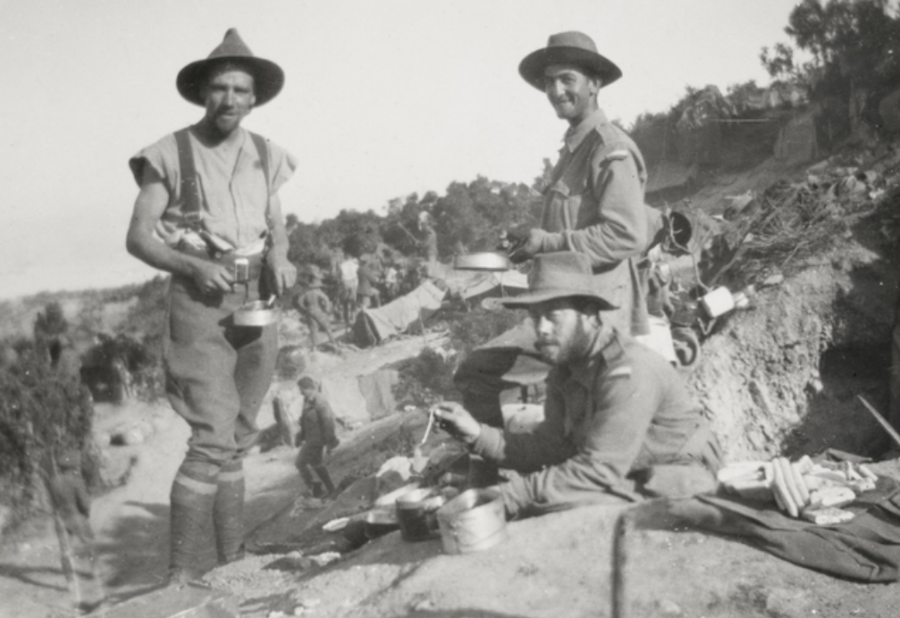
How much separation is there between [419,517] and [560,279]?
1.25 meters

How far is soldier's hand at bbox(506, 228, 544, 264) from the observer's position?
12.0 ft

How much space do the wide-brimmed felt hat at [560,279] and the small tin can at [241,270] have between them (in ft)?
4.07

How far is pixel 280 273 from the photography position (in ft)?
12.0

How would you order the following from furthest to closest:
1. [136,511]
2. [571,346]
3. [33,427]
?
[136,511] → [33,427] → [571,346]

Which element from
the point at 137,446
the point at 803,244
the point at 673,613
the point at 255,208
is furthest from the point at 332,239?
the point at 673,613

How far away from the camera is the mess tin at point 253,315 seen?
11.4 ft

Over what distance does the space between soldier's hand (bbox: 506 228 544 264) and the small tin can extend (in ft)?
4.19

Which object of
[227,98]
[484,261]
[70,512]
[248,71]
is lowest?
[70,512]

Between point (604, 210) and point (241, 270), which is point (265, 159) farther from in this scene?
point (604, 210)

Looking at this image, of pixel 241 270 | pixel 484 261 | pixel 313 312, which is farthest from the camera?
pixel 313 312

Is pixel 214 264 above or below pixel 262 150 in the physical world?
below

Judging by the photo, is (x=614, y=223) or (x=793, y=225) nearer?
(x=614, y=223)

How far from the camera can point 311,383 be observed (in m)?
11.3

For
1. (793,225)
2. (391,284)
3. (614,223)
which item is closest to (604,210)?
(614,223)
